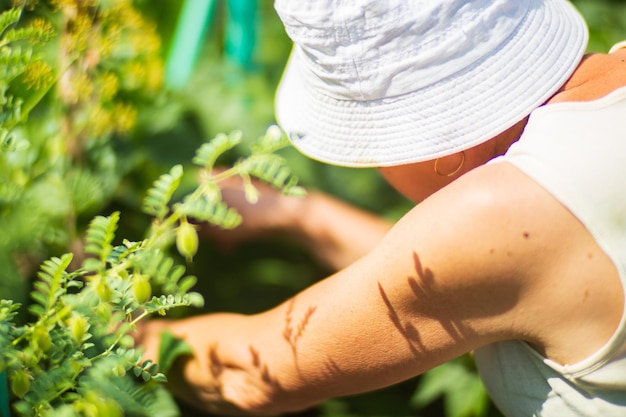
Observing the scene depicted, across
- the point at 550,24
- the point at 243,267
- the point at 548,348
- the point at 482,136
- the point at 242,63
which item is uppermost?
the point at 550,24

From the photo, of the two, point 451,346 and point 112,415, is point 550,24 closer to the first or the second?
point 451,346

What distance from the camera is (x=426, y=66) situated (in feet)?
3.72

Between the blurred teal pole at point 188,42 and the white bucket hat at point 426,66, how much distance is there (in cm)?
78

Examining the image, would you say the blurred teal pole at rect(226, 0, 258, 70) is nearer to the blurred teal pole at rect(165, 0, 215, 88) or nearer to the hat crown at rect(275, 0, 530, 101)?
the blurred teal pole at rect(165, 0, 215, 88)

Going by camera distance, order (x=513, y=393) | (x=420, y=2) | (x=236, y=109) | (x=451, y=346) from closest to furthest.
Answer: (x=420, y=2) < (x=451, y=346) < (x=513, y=393) < (x=236, y=109)

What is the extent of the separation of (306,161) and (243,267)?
0.31 metres

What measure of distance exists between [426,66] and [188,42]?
972mm

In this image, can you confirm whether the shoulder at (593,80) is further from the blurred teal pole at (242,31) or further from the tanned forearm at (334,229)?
the blurred teal pole at (242,31)

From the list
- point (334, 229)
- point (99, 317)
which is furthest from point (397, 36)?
point (334, 229)

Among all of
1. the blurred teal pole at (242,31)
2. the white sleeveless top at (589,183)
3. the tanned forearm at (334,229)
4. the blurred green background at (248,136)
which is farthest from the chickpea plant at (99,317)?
the blurred teal pole at (242,31)

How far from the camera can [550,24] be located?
1213 mm

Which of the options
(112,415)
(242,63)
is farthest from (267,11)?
(112,415)

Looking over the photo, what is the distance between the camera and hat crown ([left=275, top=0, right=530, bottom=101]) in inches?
43.4

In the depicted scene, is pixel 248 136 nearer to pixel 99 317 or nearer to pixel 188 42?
pixel 188 42
